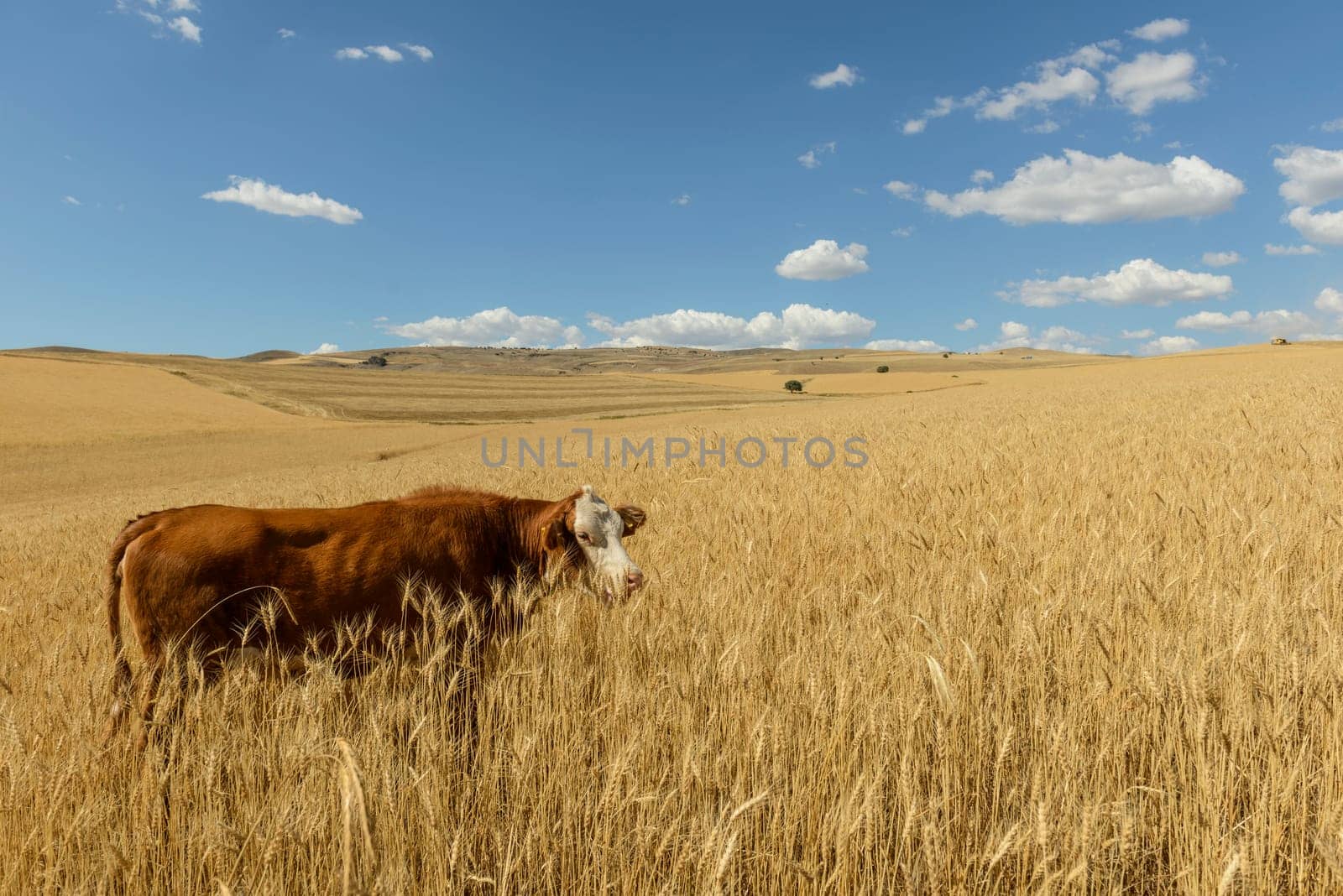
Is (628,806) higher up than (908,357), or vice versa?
(908,357)

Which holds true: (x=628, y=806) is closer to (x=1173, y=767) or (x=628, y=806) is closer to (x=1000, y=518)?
(x=1173, y=767)

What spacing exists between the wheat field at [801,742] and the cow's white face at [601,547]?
0.20 meters

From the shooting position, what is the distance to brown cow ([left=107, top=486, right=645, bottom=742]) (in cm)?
315

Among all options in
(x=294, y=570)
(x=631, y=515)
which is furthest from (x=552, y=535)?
(x=294, y=570)

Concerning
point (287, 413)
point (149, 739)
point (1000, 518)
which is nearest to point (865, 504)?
point (1000, 518)

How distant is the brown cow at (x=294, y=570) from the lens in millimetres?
3154

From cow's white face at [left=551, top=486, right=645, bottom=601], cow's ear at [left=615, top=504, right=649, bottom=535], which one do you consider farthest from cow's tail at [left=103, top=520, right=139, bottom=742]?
cow's ear at [left=615, top=504, right=649, bottom=535]

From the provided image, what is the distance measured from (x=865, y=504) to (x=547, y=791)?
4.97 m

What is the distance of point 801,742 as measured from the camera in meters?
2.23

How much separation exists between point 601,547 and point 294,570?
1.73m

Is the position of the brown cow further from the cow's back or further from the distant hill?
the distant hill

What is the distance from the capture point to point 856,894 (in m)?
1.77

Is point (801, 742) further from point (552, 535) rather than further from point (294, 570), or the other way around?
point (294, 570)

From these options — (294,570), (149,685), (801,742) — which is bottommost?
(149,685)
